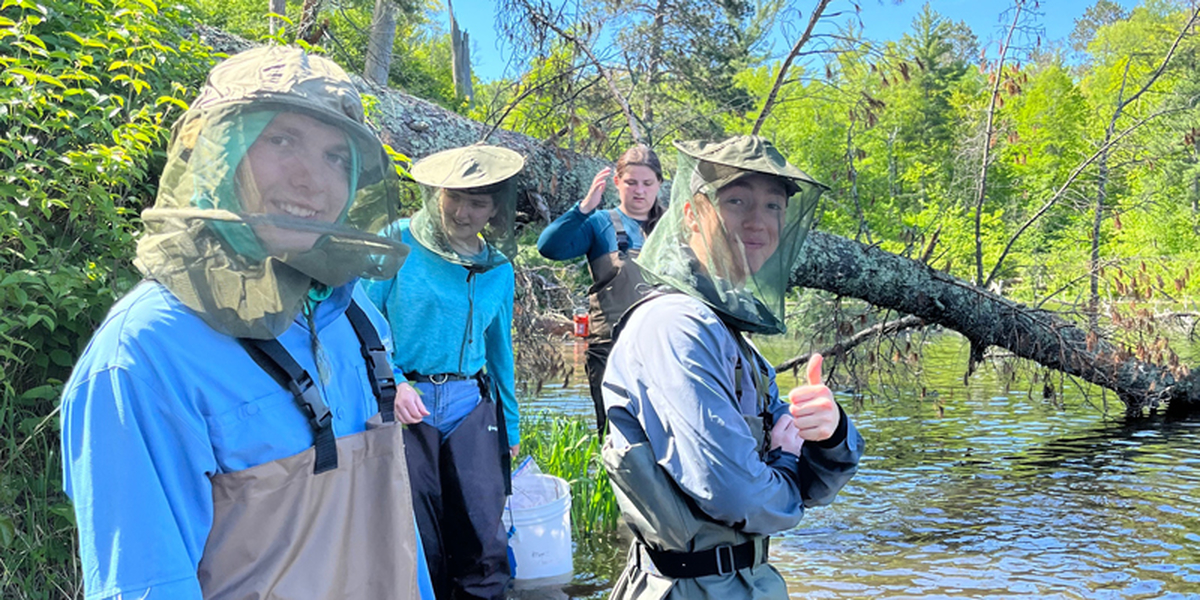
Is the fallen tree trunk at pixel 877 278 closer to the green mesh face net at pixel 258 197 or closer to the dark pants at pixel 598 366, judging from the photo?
the dark pants at pixel 598 366

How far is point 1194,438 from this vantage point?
997 centimetres

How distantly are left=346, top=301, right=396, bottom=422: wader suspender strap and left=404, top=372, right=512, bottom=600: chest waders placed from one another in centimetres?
192

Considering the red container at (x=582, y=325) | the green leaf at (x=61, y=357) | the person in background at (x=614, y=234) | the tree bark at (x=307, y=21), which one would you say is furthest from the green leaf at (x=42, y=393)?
the tree bark at (x=307, y=21)

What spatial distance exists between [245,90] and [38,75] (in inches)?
102

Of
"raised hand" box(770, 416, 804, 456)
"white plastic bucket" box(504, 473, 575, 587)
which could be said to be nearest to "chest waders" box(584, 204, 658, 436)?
"white plastic bucket" box(504, 473, 575, 587)

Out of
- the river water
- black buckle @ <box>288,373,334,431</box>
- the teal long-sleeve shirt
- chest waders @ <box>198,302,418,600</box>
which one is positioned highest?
the teal long-sleeve shirt

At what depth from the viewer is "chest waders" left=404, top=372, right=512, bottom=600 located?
376cm

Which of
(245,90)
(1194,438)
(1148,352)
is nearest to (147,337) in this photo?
(245,90)

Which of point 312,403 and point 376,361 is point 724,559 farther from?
point 312,403

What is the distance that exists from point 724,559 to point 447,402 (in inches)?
79.9

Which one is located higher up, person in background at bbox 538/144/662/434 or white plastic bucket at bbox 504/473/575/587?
person in background at bbox 538/144/662/434

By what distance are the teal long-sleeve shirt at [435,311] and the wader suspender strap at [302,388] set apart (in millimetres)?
2105

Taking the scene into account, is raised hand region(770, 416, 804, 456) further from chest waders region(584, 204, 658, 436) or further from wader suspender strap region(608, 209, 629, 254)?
wader suspender strap region(608, 209, 629, 254)

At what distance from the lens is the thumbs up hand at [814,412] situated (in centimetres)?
203
